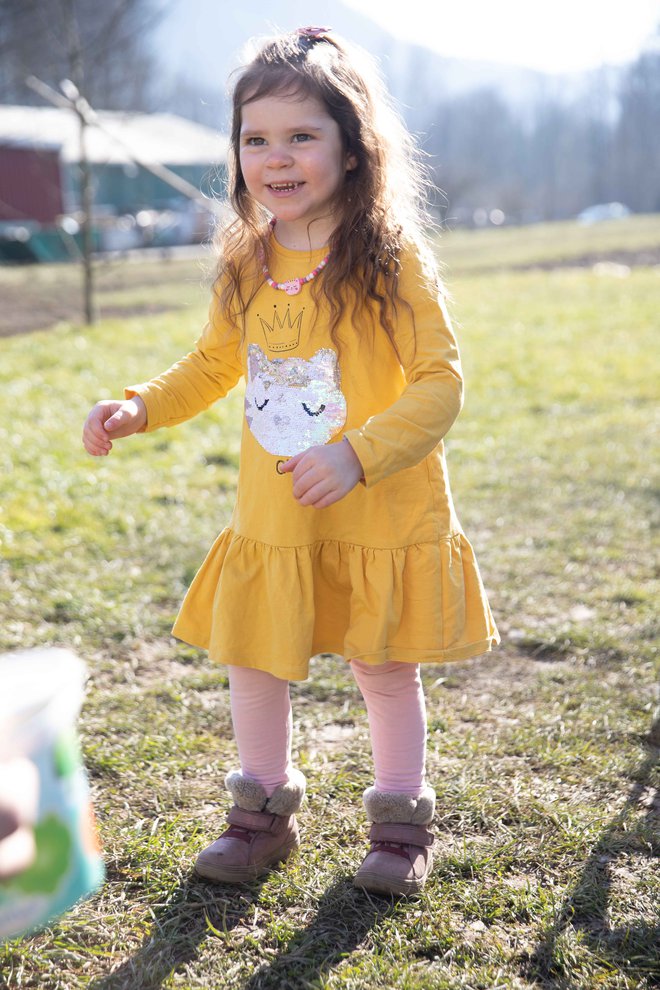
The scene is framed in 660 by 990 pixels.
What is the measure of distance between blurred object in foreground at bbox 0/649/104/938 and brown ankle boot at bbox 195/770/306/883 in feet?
1.75

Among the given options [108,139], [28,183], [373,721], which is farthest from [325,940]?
[108,139]

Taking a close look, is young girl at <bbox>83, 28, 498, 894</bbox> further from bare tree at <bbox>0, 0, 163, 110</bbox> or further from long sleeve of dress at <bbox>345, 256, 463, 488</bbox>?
bare tree at <bbox>0, 0, 163, 110</bbox>

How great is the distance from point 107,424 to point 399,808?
964 millimetres

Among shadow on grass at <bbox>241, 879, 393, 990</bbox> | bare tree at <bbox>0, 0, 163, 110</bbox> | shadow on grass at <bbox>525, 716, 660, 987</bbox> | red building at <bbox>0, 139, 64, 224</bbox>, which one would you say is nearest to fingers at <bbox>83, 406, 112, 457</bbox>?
shadow on grass at <bbox>241, 879, 393, 990</bbox>

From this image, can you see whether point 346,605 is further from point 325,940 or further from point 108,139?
point 108,139

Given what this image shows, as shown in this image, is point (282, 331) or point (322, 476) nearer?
point (322, 476)

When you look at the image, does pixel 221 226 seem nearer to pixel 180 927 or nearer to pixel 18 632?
pixel 180 927

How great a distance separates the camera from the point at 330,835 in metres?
2.20

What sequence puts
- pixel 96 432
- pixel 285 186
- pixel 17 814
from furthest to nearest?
pixel 96 432
pixel 285 186
pixel 17 814

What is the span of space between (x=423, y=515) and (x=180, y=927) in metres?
0.89

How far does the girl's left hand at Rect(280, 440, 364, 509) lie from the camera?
1725mm

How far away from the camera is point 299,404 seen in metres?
2.00

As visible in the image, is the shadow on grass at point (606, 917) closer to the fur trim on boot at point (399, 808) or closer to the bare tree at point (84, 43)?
the fur trim on boot at point (399, 808)

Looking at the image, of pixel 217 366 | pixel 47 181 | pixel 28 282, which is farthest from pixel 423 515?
pixel 47 181
